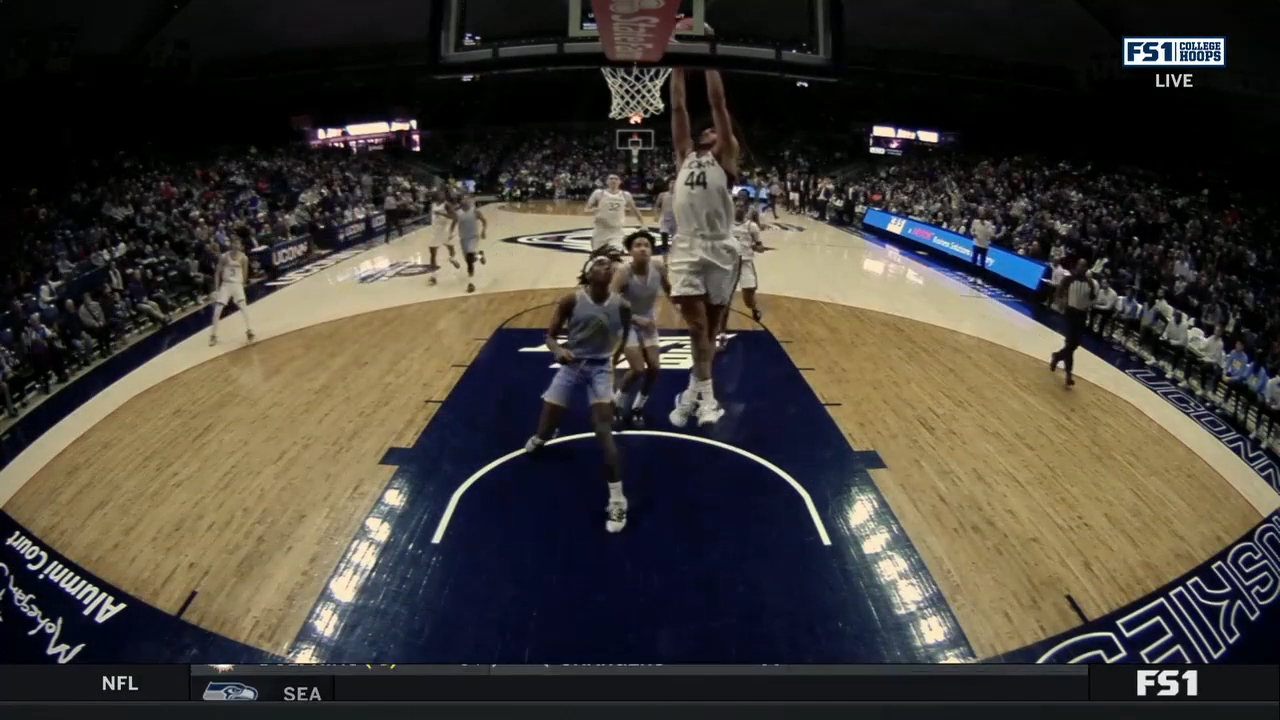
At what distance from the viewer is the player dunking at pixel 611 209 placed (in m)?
5.75

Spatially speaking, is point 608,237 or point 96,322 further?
point 608,237

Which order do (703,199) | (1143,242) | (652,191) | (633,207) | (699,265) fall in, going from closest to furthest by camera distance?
(703,199), (699,265), (652,191), (1143,242), (633,207)

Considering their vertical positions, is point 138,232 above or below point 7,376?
above

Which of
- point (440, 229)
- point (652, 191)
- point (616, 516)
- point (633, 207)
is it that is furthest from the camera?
point (440, 229)

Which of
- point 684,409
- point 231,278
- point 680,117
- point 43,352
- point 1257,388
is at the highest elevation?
point 680,117

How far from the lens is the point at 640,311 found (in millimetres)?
4953

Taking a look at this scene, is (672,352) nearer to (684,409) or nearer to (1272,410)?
(684,409)

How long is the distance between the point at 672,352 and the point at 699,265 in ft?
4.99

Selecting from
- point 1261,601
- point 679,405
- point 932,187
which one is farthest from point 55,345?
point 1261,601

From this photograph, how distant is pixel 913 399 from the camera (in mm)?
5574

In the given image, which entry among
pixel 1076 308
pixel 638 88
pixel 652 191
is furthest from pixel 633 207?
pixel 1076 308

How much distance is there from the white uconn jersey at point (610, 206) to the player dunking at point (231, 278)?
2.58 m

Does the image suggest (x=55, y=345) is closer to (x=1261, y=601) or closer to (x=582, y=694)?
(x=582, y=694)

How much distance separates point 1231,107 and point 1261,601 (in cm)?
262
